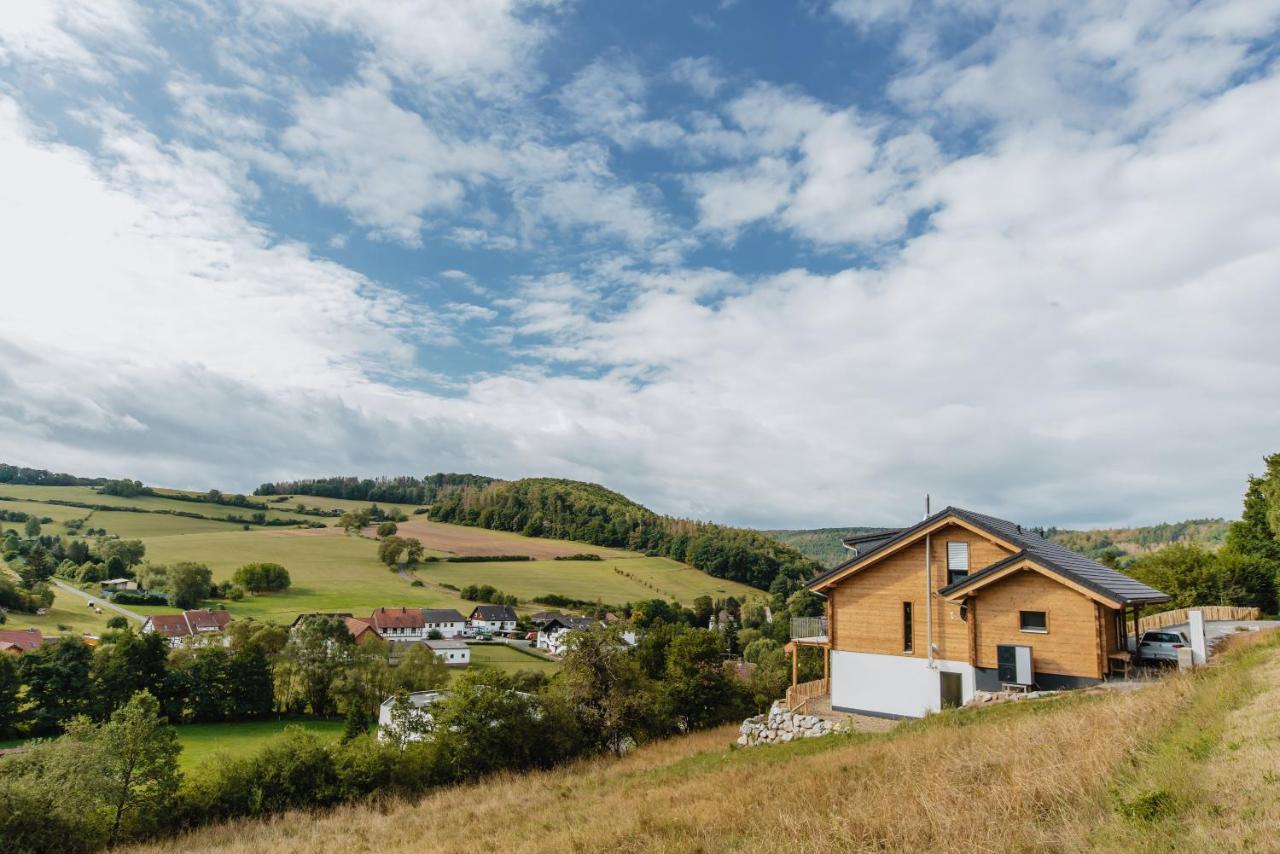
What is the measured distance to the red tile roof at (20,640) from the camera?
2054 inches

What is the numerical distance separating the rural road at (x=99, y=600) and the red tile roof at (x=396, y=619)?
23.9 meters

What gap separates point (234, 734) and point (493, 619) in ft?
124

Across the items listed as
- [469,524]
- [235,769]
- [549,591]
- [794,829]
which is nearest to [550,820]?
[794,829]

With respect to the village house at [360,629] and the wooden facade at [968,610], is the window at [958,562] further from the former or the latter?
the village house at [360,629]

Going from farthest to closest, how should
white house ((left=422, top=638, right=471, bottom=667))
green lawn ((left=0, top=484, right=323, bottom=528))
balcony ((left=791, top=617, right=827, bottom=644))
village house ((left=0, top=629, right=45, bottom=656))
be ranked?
1. green lawn ((left=0, top=484, right=323, bottom=528))
2. white house ((left=422, top=638, right=471, bottom=667))
3. village house ((left=0, top=629, right=45, bottom=656))
4. balcony ((left=791, top=617, right=827, bottom=644))

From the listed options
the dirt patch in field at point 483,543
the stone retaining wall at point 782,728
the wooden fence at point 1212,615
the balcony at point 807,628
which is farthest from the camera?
the dirt patch in field at point 483,543

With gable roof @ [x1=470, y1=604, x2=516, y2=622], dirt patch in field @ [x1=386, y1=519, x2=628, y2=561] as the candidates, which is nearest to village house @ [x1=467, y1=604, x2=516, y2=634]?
gable roof @ [x1=470, y1=604, x2=516, y2=622]

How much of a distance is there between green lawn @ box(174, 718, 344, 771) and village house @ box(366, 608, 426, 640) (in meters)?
22.4

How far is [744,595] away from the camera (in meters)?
112

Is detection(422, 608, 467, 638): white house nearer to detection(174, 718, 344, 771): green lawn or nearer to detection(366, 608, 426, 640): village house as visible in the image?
detection(366, 608, 426, 640): village house

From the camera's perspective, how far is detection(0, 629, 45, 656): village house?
5194 centimetres

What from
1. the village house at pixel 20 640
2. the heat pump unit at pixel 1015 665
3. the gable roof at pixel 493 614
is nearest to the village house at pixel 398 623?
the gable roof at pixel 493 614

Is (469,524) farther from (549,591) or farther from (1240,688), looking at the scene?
(1240,688)

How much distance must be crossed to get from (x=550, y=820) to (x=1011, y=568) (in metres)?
15.7
